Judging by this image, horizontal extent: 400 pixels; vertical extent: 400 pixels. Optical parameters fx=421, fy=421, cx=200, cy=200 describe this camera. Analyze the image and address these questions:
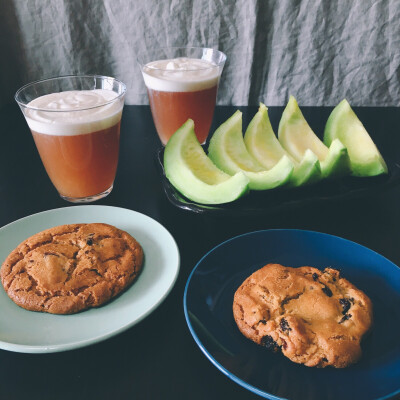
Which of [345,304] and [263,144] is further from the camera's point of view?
[263,144]

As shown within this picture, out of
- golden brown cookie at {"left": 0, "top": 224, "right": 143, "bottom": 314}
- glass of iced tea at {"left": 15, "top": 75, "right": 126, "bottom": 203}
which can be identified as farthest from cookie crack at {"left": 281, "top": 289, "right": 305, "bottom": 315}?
glass of iced tea at {"left": 15, "top": 75, "right": 126, "bottom": 203}

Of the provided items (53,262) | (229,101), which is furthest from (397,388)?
(229,101)

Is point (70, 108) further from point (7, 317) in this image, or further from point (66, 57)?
point (66, 57)

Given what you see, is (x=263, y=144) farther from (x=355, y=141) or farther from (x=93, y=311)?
(x=93, y=311)

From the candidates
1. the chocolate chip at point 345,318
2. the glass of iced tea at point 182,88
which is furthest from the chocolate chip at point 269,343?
the glass of iced tea at point 182,88

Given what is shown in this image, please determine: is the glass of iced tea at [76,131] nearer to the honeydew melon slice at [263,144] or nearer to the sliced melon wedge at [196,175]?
the sliced melon wedge at [196,175]

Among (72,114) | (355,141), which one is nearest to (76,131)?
(72,114)
